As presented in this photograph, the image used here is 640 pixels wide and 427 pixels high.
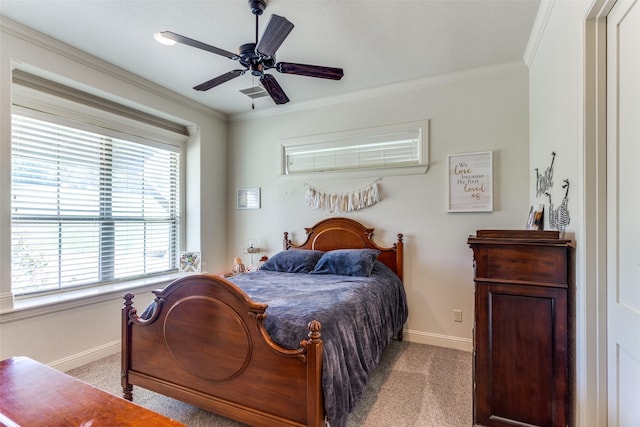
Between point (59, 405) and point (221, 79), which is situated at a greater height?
point (221, 79)

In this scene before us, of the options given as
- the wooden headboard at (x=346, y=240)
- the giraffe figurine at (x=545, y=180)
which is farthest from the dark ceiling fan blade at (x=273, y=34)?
the wooden headboard at (x=346, y=240)

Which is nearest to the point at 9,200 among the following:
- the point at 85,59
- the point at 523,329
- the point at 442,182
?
the point at 85,59

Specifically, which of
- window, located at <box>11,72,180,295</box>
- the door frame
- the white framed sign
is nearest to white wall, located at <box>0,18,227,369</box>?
window, located at <box>11,72,180,295</box>

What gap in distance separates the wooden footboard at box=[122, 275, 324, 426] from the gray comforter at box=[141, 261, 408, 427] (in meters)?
0.07

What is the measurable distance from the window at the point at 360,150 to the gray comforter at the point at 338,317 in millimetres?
1270

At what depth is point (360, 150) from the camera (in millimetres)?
3650

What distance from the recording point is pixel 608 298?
1430mm

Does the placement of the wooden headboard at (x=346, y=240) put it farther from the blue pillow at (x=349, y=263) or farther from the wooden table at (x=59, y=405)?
the wooden table at (x=59, y=405)

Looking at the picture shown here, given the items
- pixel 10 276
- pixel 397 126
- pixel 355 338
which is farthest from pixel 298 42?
pixel 10 276

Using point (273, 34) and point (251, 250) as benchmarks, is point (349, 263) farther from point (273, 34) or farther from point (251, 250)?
point (273, 34)

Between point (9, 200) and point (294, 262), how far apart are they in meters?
2.39

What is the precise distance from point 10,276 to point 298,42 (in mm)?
2911

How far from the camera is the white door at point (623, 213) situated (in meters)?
1.24

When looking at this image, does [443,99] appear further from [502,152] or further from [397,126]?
[502,152]
